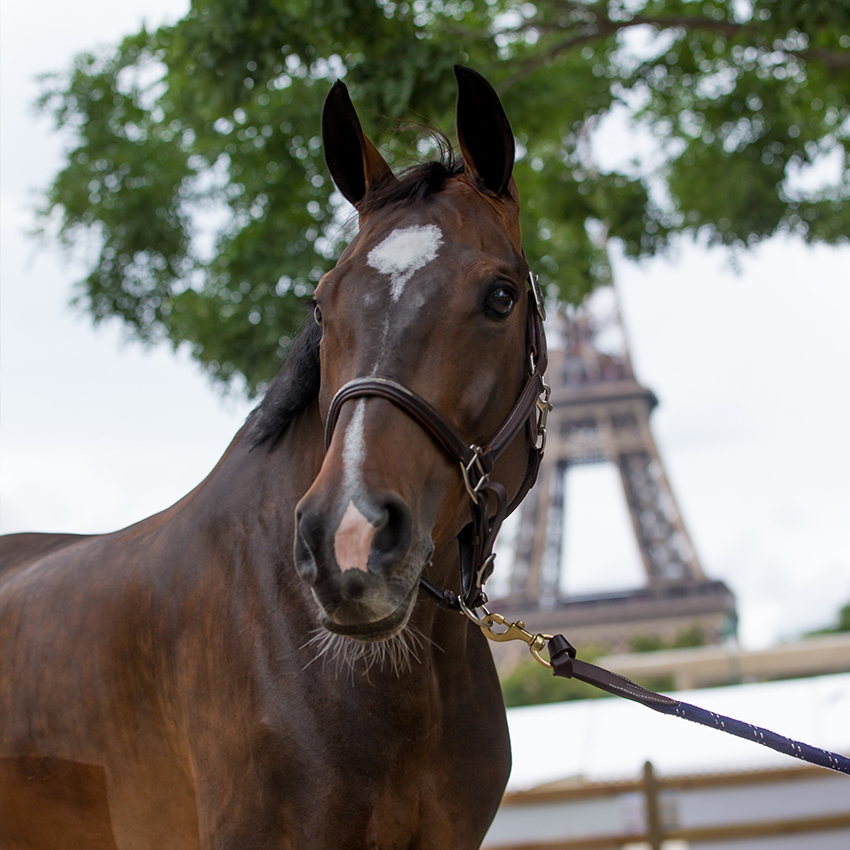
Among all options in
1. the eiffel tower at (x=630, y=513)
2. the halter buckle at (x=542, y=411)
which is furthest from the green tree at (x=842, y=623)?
the halter buckle at (x=542, y=411)

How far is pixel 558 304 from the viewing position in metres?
10.1

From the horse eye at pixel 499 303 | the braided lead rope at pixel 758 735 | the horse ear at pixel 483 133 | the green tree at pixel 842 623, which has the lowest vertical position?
the braided lead rope at pixel 758 735

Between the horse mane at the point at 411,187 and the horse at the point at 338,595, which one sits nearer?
the horse at the point at 338,595

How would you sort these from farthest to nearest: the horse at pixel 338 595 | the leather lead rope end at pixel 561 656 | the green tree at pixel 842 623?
the green tree at pixel 842 623
the leather lead rope end at pixel 561 656
the horse at pixel 338 595

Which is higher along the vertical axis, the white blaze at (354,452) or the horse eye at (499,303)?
the horse eye at (499,303)

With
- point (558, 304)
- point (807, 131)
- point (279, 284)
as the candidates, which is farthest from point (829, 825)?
point (807, 131)

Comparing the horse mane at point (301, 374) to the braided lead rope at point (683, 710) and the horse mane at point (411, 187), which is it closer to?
the horse mane at point (411, 187)

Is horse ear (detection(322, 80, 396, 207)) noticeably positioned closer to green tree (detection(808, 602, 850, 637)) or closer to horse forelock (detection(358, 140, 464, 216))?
horse forelock (detection(358, 140, 464, 216))

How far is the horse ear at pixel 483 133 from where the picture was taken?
2195mm

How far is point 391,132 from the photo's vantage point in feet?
21.9

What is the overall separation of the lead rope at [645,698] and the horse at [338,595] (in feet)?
0.64

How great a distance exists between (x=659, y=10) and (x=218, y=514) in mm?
9274

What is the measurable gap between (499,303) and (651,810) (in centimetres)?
634

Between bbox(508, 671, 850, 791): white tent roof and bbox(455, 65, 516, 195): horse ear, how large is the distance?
8.71m
